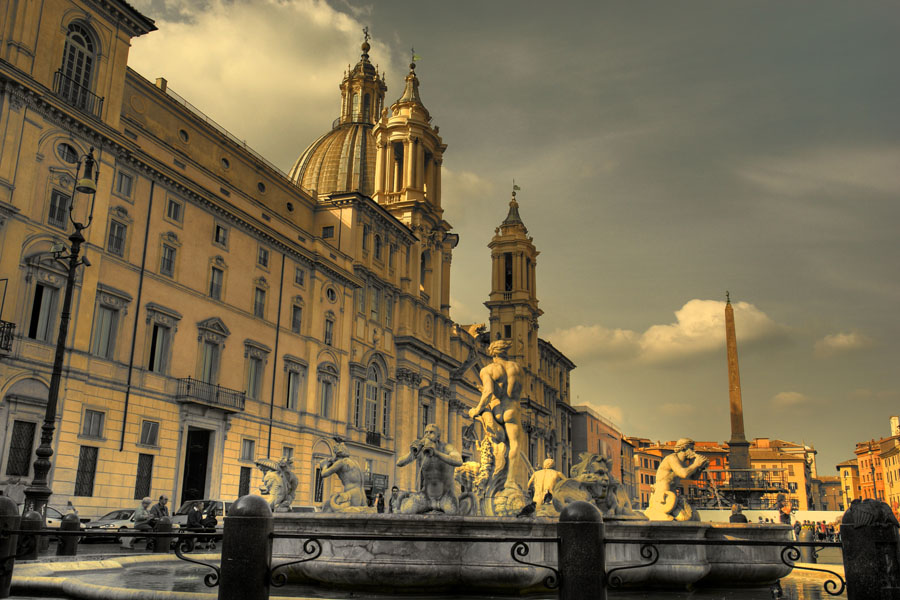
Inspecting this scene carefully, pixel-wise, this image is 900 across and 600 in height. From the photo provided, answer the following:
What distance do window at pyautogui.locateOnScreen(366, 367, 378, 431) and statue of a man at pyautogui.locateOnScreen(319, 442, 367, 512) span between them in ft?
99.0

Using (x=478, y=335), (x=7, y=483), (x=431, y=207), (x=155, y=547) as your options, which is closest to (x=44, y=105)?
(x=7, y=483)

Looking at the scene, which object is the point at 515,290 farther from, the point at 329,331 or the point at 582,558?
the point at 582,558

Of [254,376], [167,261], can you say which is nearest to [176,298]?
[167,261]

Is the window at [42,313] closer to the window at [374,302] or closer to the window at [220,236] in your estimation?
the window at [220,236]

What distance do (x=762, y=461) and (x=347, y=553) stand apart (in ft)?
397

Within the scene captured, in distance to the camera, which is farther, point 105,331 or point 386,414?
point 386,414

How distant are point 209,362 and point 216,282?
351 centimetres

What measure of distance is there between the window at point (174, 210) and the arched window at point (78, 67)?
497 centimetres

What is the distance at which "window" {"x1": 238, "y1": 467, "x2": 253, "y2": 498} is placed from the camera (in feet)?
105

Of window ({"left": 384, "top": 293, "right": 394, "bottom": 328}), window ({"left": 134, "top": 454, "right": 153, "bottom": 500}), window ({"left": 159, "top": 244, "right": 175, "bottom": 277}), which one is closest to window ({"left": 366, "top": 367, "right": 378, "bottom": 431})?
window ({"left": 384, "top": 293, "right": 394, "bottom": 328})

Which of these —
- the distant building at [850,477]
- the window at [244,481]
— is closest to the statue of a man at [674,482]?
the window at [244,481]

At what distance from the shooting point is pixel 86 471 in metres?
24.9

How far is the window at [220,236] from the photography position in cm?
3281

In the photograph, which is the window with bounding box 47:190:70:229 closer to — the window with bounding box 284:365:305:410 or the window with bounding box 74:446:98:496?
the window with bounding box 74:446:98:496
